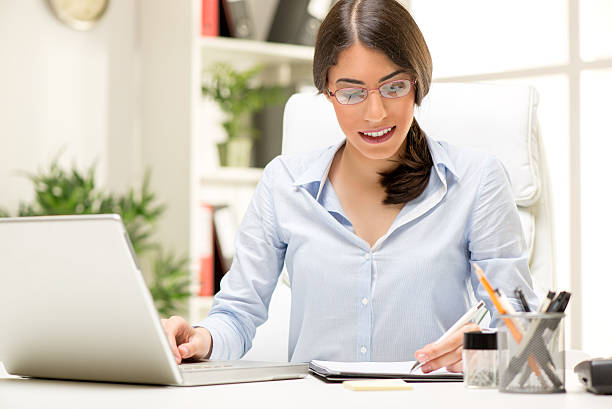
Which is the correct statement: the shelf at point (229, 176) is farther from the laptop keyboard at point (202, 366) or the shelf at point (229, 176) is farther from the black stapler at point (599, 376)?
the black stapler at point (599, 376)

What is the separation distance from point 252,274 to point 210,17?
1.81 m

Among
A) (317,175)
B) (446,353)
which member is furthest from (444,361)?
(317,175)

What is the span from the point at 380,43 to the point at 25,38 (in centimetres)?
206

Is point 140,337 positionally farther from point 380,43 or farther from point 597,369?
point 380,43

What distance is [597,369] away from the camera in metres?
0.83

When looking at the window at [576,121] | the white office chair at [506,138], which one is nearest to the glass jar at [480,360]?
the white office chair at [506,138]

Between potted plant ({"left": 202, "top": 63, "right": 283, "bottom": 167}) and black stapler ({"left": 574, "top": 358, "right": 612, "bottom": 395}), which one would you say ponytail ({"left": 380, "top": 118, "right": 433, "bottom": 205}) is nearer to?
black stapler ({"left": 574, "top": 358, "right": 612, "bottom": 395})

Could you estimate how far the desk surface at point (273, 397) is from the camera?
76 centimetres

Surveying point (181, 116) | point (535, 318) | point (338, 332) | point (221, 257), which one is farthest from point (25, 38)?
point (535, 318)

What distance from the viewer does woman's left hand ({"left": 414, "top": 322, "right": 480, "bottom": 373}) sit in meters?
0.97

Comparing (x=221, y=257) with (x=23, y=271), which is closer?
(x=23, y=271)

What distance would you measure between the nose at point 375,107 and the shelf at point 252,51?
1.80m

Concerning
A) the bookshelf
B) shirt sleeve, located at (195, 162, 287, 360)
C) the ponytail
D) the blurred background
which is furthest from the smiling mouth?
the bookshelf

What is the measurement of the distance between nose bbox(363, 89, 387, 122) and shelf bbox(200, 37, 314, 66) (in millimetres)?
1804
